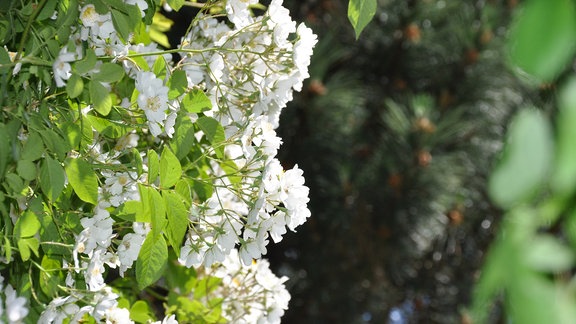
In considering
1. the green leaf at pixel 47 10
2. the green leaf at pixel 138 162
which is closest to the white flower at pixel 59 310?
the green leaf at pixel 138 162

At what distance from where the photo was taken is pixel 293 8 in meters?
2.18

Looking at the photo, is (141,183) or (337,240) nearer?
(141,183)

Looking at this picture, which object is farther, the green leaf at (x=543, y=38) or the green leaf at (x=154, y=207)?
the green leaf at (x=154, y=207)

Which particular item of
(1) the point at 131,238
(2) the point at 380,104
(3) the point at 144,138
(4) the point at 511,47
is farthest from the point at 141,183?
(2) the point at 380,104

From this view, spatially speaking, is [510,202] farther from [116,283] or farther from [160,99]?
[116,283]

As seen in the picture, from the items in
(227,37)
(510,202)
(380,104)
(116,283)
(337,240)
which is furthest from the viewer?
(380,104)

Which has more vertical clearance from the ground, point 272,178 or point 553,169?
point 553,169

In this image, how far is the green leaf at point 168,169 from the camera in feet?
2.20

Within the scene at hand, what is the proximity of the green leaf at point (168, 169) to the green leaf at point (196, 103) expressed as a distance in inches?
3.2

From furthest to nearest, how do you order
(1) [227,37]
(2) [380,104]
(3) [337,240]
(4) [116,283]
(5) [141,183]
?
(2) [380,104], (3) [337,240], (4) [116,283], (1) [227,37], (5) [141,183]

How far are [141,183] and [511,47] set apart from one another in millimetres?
473

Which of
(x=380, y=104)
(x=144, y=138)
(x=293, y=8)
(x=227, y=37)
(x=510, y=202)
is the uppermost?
(x=510, y=202)

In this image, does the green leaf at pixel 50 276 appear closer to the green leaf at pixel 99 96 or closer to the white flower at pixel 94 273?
the white flower at pixel 94 273

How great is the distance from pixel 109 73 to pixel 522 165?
464mm
